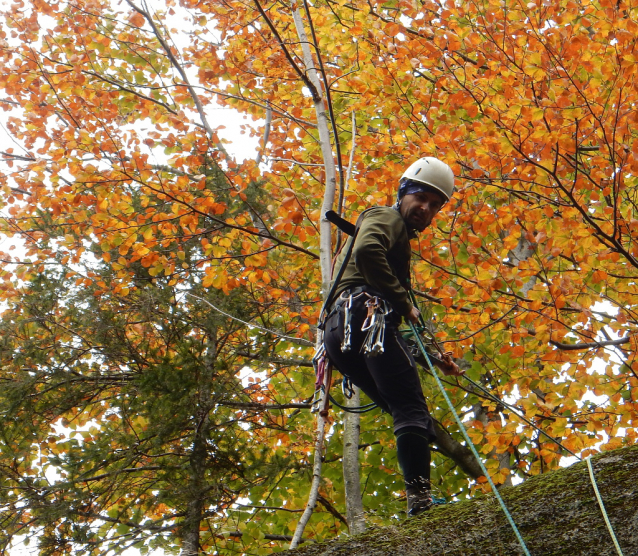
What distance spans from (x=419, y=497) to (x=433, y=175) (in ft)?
6.26

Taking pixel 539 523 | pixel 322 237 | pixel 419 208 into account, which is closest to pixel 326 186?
pixel 322 237

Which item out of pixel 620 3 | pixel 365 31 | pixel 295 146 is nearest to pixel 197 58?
pixel 295 146

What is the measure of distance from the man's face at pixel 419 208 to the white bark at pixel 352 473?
128cm

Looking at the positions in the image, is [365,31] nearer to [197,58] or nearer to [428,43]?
[428,43]

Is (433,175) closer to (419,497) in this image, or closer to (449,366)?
(449,366)

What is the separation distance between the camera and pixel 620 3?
7.36m

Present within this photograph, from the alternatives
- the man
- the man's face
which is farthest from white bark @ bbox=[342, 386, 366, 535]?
the man's face

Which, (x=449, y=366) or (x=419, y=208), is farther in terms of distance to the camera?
(x=449, y=366)

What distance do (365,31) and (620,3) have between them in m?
3.13

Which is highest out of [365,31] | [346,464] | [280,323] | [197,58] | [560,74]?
[197,58]

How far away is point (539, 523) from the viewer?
2.42 metres

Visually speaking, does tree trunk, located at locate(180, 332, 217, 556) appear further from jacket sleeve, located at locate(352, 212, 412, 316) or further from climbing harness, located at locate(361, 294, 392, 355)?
jacket sleeve, located at locate(352, 212, 412, 316)

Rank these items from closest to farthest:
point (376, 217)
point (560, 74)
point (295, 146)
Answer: point (376, 217) < point (560, 74) < point (295, 146)

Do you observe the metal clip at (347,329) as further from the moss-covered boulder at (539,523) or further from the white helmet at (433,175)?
the moss-covered boulder at (539,523)
